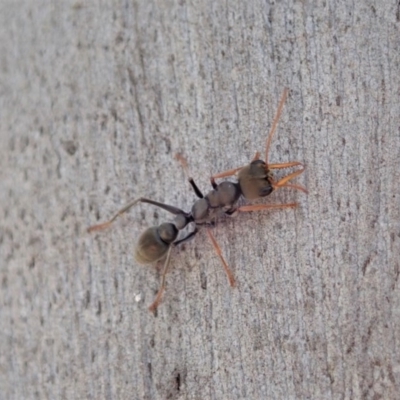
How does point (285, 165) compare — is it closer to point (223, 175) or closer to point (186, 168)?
point (223, 175)

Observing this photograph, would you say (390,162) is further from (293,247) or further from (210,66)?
(210,66)

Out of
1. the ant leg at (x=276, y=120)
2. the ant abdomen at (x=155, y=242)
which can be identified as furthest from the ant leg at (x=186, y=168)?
the ant leg at (x=276, y=120)

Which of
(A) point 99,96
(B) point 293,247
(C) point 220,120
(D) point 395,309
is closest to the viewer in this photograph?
(D) point 395,309

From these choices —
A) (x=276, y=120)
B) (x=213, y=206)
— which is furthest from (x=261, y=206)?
(x=276, y=120)

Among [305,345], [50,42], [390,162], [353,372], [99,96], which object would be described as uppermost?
[50,42]

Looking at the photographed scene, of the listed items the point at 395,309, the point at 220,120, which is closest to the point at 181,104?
the point at 220,120

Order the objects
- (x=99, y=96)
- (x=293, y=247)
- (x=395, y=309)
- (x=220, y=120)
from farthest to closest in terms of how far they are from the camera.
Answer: (x=99, y=96)
(x=220, y=120)
(x=293, y=247)
(x=395, y=309)

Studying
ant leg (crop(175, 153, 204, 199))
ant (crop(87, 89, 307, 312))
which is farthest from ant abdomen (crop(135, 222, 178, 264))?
ant leg (crop(175, 153, 204, 199))

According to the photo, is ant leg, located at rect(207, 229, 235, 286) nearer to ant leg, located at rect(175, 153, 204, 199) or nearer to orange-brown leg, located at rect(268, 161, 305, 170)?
ant leg, located at rect(175, 153, 204, 199)
